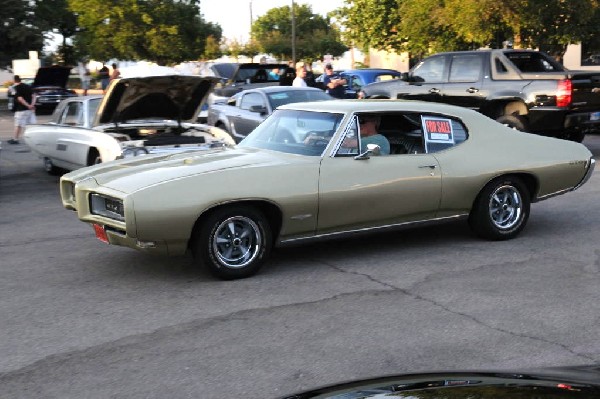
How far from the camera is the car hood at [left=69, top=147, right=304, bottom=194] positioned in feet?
21.4

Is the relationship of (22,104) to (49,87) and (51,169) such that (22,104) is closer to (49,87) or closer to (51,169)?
(51,169)

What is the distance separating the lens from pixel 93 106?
12.5 metres

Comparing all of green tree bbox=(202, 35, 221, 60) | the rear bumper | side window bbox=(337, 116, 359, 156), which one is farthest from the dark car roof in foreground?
green tree bbox=(202, 35, 221, 60)

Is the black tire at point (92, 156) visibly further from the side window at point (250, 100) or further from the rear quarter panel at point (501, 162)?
the rear quarter panel at point (501, 162)

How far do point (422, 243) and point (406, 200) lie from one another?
86 cm

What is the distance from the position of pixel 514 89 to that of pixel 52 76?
23.2 metres

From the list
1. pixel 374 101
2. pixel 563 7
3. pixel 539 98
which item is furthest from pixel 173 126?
pixel 563 7

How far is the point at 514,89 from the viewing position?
14484mm

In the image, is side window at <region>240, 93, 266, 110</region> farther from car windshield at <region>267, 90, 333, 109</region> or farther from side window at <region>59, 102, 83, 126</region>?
side window at <region>59, 102, 83, 126</region>

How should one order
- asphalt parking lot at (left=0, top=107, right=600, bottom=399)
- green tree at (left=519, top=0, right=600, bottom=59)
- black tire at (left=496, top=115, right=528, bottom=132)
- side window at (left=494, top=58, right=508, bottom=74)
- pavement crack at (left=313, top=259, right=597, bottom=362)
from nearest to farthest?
asphalt parking lot at (left=0, top=107, right=600, bottom=399), pavement crack at (left=313, top=259, right=597, bottom=362), black tire at (left=496, top=115, right=528, bottom=132), side window at (left=494, top=58, right=508, bottom=74), green tree at (left=519, top=0, right=600, bottom=59)

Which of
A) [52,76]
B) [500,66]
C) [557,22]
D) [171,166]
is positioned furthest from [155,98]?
[52,76]

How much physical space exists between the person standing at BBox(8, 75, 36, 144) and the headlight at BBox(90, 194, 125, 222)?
13573 millimetres

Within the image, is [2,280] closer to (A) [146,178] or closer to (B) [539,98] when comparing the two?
(A) [146,178]

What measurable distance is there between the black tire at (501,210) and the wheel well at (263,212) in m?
2.16
